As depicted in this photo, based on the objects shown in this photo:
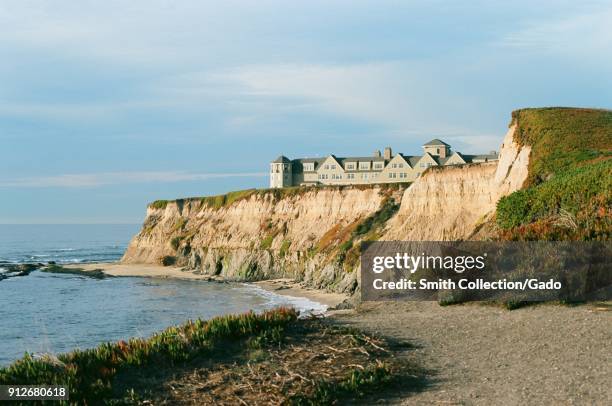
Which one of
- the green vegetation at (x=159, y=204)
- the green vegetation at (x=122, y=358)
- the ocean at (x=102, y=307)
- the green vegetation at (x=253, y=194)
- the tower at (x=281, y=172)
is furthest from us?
the tower at (x=281, y=172)

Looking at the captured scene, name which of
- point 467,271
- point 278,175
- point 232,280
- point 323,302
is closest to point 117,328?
point 323,302

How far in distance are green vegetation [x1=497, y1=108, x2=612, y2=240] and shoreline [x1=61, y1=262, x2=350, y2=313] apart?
1457 centimetres

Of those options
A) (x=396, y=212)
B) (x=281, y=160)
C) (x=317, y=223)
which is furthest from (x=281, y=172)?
(x=396, y=212)

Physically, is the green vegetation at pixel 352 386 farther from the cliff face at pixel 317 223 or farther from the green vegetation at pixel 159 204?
the green vegetation at pixel 159 204

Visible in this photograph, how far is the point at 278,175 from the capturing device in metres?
112

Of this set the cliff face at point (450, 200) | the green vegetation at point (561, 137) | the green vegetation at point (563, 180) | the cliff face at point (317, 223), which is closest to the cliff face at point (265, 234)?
the cliff face at point (317, 223)

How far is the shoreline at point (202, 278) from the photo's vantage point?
48459 millimetres

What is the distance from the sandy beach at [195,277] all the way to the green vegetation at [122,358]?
28.7 metres

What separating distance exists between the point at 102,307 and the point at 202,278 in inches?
956

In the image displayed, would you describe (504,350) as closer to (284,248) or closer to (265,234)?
(284,248)

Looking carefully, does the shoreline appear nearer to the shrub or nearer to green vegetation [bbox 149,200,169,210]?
the shrub

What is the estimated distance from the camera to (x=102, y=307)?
4691 cm

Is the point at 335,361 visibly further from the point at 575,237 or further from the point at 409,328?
the point at 575,237

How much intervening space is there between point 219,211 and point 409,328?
7356 cm
